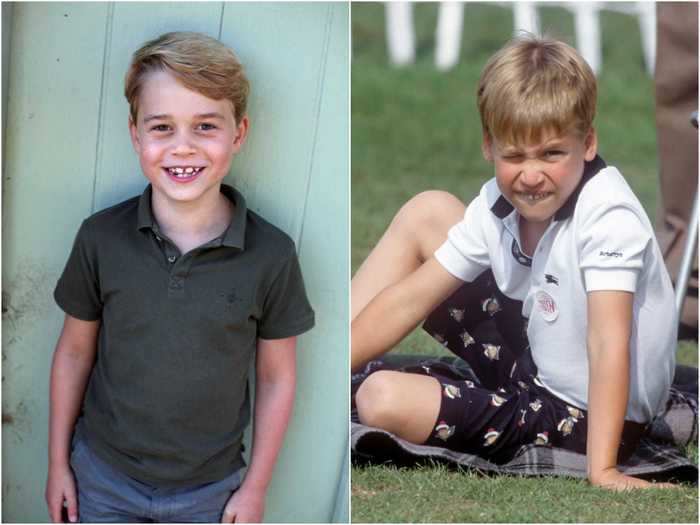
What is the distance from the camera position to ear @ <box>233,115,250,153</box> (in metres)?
2.56

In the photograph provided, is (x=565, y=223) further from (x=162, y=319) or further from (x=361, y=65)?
(x=361, y=65)

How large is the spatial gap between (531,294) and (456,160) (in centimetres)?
100

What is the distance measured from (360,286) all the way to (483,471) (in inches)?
19.6

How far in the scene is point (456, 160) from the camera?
3.67 meters

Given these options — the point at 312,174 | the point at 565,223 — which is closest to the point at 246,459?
the point at 312,174

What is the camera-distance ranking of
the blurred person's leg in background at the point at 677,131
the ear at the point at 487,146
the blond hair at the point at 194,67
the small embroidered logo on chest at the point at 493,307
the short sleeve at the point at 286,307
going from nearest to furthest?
the blond hair at the point at 194,67 → the short sleeve at the point at 286,307 → the ear at the point at 487,146 → the small embroidered logo on chest at the point at 493,307 → the blurred person's leg in background at the point at 677,131

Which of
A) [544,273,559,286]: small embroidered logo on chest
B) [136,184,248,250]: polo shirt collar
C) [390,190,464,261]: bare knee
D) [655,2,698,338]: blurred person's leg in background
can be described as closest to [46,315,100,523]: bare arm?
[136,184,248,250]: polo shirt collar

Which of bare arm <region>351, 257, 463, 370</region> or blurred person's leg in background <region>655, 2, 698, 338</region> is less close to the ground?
blurred person's leg in background <region>655, 2, 698, 338</region>

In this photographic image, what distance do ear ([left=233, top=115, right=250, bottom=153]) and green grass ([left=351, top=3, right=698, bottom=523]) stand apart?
1.24ft

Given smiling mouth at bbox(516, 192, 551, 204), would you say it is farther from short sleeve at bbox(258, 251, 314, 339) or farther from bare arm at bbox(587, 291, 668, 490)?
short sleeve at bbox(258, 251, 314, 339)

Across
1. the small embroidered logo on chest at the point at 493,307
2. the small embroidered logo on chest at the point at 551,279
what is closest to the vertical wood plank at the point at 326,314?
the small embroidered logo on chest at the point at 493,307

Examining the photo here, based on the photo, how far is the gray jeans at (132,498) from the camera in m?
2.55

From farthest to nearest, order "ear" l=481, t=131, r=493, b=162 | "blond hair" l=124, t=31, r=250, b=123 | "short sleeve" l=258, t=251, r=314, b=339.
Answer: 1. "ear" l=481, t=131, r=493, b=162
2. "short sleeve" l=258, t=251, r=314, b=339
3. "blond hair" l=124, t=31, r=250, b=123

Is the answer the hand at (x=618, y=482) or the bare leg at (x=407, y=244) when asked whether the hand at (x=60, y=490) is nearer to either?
the bare leg at (x=407, y=244)
